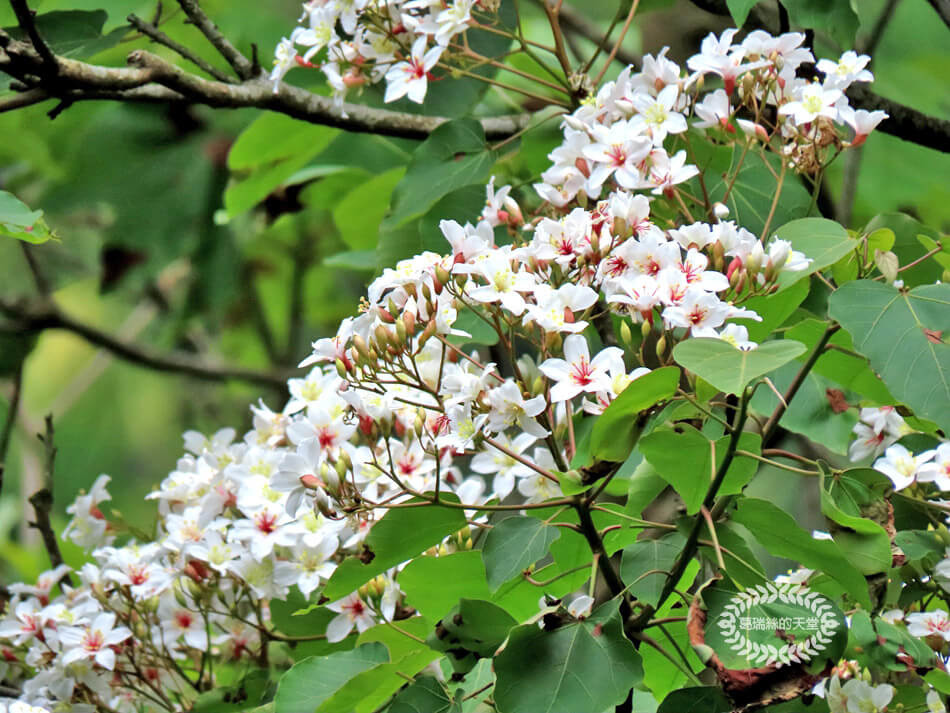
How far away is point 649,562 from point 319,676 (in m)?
0.33

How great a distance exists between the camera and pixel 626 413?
2.87ft

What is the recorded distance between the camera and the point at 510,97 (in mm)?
1999

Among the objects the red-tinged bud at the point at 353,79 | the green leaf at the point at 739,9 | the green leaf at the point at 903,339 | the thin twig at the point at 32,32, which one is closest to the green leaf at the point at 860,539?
the green leaf at the point at 903,339

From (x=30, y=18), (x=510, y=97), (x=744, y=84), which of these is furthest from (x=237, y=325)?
(x=744, y=84)

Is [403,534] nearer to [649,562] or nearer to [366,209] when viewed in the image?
[649,562]

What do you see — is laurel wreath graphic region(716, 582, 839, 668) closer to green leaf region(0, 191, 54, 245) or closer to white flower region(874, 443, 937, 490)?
white flower region(874, 443, 937, 490)

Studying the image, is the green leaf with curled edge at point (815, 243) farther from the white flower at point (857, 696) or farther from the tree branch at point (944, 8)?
the tree branch at point (944, 8)

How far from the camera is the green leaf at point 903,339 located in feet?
2.91

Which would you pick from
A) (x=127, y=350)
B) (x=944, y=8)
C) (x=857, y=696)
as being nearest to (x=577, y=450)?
(x=857, y=696)

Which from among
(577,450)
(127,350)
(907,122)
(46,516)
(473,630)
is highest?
(907,122)

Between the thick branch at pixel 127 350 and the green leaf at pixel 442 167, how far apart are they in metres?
1.14

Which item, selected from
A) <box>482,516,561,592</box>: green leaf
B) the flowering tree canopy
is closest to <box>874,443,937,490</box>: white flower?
the flowering tree canopy

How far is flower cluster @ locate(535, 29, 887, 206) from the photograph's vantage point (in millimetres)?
1062

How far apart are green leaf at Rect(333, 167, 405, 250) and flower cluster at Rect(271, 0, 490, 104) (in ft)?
1.69
